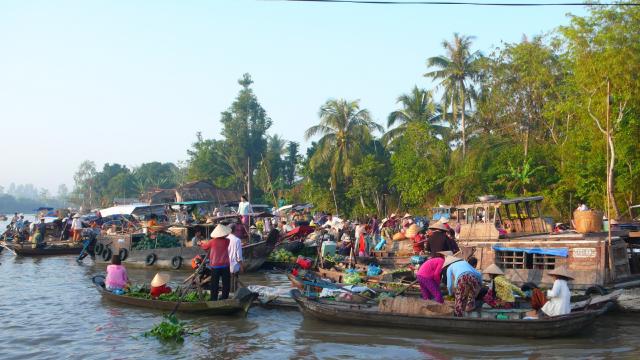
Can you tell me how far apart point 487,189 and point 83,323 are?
24.0 meters

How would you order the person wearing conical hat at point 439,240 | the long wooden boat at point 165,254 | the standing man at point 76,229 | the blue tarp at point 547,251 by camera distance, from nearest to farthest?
the person wearing conical hat at point 439,240
the blue tarp at point 547,251
the long wooden boat at point 165,254
the standing man at point 76,229

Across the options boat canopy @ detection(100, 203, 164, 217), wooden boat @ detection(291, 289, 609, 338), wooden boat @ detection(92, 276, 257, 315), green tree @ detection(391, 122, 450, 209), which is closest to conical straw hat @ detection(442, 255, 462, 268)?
wooden boat @ detection(291, 289, 609, 338)

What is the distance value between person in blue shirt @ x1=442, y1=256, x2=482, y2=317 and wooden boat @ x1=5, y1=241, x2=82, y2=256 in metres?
24.0

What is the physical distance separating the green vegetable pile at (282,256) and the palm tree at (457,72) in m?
17.7

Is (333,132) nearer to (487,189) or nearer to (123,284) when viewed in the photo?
(487,189)

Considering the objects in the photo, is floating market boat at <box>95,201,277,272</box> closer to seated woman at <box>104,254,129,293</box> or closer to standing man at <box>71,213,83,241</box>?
seated woman at <box>104,254,129,293</box>

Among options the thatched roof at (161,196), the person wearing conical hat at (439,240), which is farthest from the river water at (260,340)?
the thatched roof at (161,196)

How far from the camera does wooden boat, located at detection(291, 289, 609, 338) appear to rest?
10336 mm

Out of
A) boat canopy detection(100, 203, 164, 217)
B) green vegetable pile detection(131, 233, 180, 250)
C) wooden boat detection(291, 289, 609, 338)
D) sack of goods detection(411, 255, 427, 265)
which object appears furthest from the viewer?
boat canopy detection(100, 203, 164, 217)

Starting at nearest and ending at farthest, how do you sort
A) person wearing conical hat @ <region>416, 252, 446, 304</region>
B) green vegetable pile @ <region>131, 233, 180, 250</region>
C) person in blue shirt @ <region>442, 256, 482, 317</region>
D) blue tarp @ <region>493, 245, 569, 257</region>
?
person in blue shirt @ <region>442, 256, 482, 317</region> < person wearing conical hat @ <region>416, 252, 446, 304</region> < blue tarp @ <region>493, 245, 569, 257</region> < green vegetable pile @ <region>131, 233, 180, 250</region>

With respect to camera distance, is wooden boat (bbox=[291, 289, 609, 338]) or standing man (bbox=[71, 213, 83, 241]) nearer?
wooden boat (bbox=[291, 289, 609, 338])

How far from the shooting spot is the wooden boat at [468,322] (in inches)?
407

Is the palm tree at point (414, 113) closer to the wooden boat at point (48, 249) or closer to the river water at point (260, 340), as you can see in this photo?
the wooden boat at point (48, 249)

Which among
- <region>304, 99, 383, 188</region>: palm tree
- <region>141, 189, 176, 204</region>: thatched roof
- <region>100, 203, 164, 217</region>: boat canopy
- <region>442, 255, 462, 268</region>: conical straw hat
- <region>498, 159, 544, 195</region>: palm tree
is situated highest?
<region>304, 99, 383, 188</region>: palm tree
